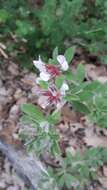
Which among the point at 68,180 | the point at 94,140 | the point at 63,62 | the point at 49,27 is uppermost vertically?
the point at 49,27

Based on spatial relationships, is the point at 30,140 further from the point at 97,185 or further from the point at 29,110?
the point at 97,185

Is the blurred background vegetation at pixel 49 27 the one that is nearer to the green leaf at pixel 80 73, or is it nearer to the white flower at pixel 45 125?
the green leaf at pixel 80 73

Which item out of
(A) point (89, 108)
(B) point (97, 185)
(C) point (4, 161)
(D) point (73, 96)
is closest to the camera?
(D) point (73, 96)

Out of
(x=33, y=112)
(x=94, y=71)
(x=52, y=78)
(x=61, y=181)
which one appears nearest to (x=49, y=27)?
(x=94, y=71)

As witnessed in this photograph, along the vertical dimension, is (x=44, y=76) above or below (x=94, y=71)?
below

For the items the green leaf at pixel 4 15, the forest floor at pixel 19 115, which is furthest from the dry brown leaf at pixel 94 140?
→ the green leaf at pixel 4 15

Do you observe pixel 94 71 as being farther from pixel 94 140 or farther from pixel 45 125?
pixel 45 125

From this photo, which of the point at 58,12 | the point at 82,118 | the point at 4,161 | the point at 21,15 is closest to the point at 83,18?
the point at 58,12

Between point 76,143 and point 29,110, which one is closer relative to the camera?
point 29,110
